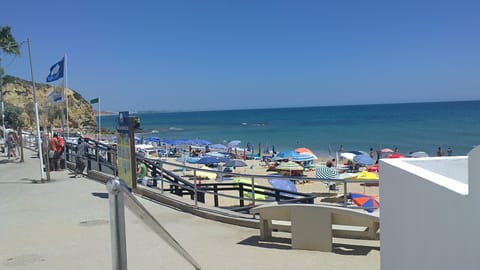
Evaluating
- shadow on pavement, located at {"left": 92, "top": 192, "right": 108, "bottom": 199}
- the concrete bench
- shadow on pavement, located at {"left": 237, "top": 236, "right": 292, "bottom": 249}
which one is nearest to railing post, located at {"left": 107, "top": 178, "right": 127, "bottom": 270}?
the concrete bench

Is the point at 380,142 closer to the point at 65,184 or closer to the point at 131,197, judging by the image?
the point at 65,184

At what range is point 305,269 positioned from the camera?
5430 millimetres

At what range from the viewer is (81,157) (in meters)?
14.5

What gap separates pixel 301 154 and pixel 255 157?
35.1 feet

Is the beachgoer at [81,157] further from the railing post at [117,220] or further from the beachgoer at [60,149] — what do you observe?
the railing post at [117,220]

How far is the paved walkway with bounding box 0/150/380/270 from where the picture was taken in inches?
223

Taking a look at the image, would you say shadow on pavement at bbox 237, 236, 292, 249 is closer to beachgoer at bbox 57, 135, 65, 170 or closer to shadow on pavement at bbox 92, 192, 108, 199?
shadow on pavement at bbox 92, 192, 108, 199

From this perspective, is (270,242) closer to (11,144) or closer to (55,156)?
(55,156)

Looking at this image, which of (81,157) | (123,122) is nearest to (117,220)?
(123,122)

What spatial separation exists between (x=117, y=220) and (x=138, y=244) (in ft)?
13.8

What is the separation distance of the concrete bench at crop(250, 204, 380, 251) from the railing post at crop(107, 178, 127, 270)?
4.05 metres

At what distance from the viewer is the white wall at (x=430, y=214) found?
2393mm

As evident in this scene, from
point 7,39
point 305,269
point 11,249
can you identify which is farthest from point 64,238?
point 7,39

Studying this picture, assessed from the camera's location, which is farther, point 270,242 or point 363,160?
point 363,160
